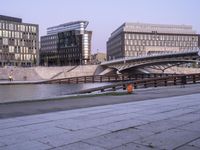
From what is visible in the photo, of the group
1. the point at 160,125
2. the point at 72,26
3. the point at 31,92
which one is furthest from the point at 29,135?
the point at 72,26

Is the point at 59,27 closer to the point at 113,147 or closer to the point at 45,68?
the point at 45,68

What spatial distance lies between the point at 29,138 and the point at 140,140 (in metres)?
2.51

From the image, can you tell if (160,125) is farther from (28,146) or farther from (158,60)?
(158,60)

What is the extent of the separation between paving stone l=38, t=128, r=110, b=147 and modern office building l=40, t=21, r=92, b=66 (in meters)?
155

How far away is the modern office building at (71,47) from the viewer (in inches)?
6737

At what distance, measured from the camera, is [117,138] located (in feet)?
24.8

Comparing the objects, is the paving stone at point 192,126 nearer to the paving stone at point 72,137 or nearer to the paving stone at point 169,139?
the paving stone at point 169,139

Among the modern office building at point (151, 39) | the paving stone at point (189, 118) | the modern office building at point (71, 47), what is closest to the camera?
the paving stone at point (189, 118)

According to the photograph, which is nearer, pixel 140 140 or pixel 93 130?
pixel 140 140

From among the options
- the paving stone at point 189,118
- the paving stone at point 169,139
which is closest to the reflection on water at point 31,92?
the paving stone at point 189,118

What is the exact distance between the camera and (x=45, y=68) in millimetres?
118250

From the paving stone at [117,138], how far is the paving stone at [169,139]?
30cm

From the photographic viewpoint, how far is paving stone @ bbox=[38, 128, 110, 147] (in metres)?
7.22

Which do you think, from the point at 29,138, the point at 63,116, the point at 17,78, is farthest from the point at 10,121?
the point at 17,78
